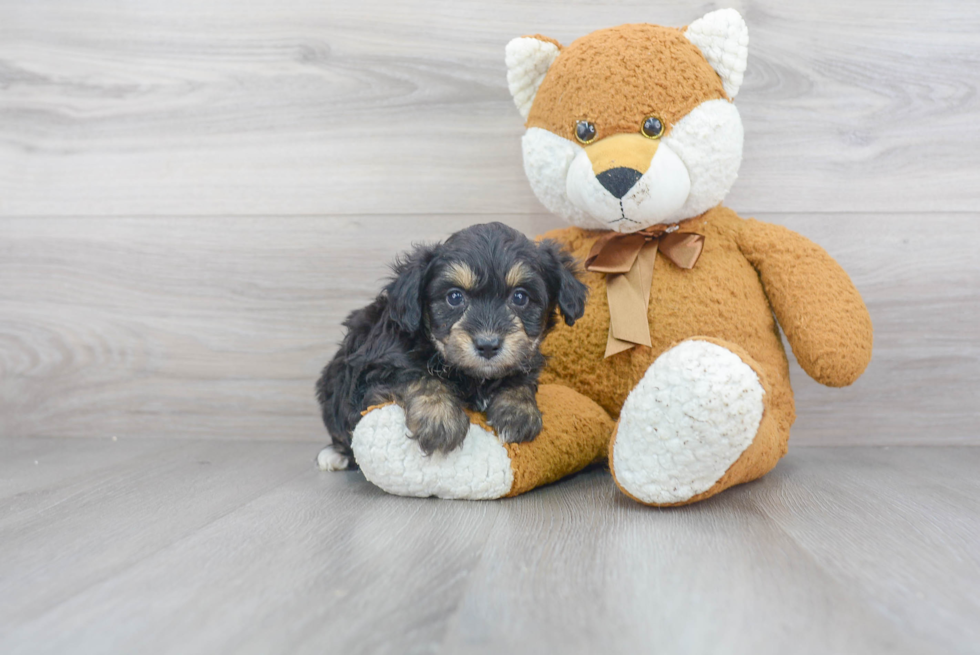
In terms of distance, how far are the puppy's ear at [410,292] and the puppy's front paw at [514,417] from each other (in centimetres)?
24

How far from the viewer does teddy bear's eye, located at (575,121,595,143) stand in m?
1.63

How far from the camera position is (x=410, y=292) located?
1.47m

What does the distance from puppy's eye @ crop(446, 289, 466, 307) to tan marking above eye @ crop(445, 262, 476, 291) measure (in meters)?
0.02

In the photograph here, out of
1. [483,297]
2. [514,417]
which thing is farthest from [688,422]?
[483,297]

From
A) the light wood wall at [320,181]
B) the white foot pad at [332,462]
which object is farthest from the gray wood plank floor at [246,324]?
the white foot pad at [332,462]

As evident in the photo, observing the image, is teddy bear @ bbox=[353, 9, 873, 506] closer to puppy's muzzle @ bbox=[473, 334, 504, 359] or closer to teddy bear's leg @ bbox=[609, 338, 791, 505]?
teddy bear's leg @ bbox=[609, 338, 791, 505]

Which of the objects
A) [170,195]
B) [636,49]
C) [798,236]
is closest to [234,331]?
[170,195]

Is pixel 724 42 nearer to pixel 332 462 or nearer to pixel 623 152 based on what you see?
pixel 623 152

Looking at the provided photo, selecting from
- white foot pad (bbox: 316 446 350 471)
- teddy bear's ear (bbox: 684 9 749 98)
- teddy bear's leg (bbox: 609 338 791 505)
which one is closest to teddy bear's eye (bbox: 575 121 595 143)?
teddy bear's ear (bbox: 684 9 749 98)

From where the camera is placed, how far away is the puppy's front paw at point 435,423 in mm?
1416

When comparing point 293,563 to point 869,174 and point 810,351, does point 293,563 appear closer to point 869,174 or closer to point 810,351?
point 810,351

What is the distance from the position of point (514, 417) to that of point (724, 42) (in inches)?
38.6

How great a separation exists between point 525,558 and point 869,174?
1.64 meters

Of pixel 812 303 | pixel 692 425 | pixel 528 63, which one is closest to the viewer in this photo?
pixel 692 425
